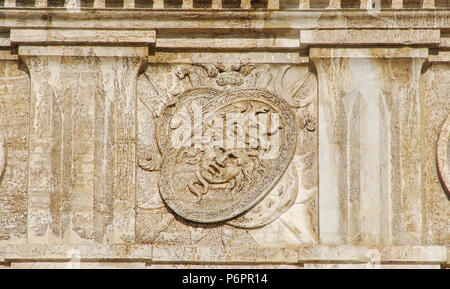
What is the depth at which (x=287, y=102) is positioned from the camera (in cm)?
2128

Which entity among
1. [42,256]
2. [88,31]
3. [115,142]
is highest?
[88,31]

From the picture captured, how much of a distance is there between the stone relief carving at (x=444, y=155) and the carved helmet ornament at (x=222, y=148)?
5.82 feet

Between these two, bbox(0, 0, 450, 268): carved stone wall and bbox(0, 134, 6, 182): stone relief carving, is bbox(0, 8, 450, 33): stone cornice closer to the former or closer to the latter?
bbox(0, 0, 450, 268): carved stone wall

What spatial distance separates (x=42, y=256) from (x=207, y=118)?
264 centimetres

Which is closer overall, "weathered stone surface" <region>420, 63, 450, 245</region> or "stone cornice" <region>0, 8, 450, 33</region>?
"weathered stone surface" <region>420, 63, 450, 245</region>

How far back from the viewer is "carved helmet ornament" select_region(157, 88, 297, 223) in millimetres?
21031

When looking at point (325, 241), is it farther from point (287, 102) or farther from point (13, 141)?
point (13, 141)

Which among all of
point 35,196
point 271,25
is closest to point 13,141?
point 35,196

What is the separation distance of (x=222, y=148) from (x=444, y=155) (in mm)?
2702

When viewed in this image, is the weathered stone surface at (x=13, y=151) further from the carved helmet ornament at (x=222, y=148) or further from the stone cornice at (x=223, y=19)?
the carved helmet ornament at (x=222, y=148)

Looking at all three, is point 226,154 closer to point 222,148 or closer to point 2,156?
point 222,148

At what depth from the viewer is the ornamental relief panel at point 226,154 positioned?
21.0 meters

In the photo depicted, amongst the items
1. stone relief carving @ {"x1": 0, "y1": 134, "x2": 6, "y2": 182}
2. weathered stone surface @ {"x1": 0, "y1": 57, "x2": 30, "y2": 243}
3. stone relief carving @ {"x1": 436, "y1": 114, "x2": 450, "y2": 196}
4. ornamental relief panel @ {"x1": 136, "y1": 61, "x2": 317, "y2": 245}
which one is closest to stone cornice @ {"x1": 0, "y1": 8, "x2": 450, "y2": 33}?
A: ornamental relief panel @ {"x1": 136, "y1": 61, "x2": 317, "y2": 245}

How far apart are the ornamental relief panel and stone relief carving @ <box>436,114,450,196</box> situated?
152cm
